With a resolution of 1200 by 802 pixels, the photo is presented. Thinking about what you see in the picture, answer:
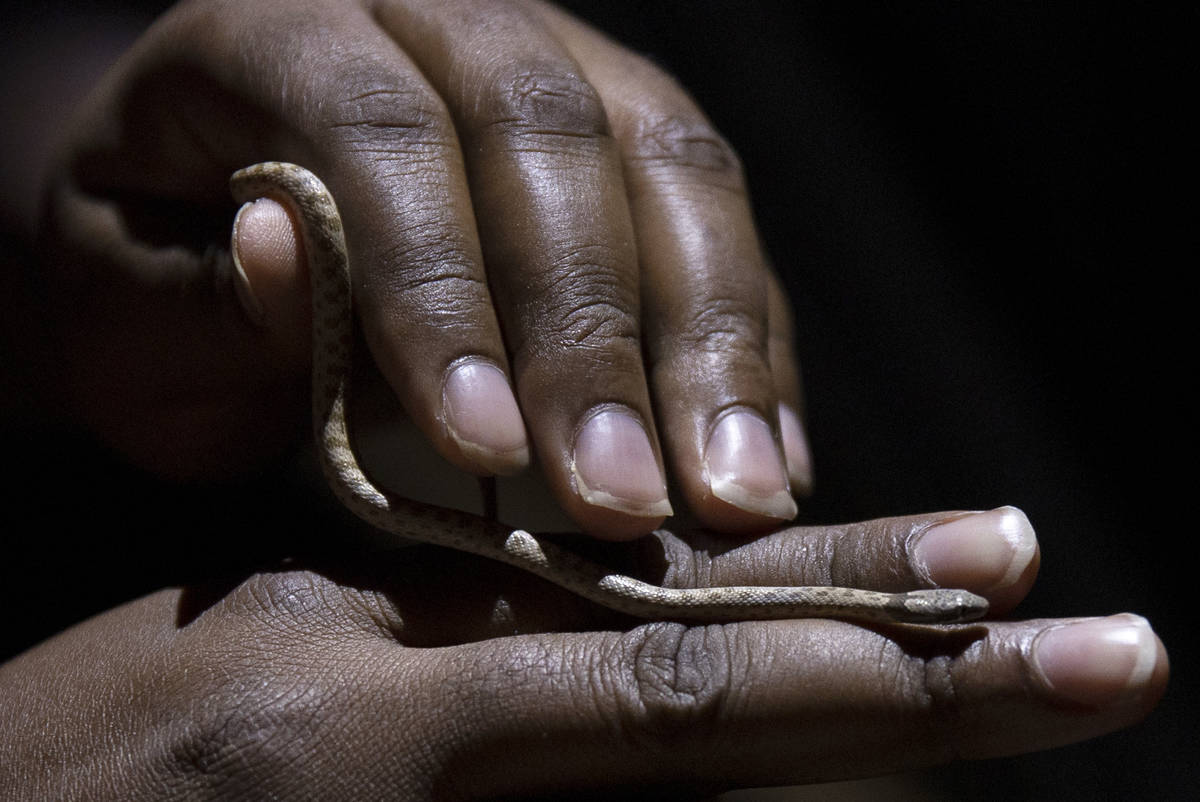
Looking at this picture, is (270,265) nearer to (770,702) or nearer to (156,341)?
(156,341)

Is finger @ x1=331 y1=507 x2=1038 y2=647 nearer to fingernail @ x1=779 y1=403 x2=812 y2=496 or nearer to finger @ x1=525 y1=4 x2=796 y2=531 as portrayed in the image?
finger @ x1=525 y1=4 x2=796 y2=531

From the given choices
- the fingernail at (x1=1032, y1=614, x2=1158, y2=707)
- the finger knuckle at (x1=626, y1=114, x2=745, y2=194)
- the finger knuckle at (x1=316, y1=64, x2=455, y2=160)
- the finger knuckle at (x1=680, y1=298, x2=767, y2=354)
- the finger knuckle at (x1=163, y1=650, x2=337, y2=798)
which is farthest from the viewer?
the finger knuckle at (x1=626, y1=114, x2=745, y2=194)

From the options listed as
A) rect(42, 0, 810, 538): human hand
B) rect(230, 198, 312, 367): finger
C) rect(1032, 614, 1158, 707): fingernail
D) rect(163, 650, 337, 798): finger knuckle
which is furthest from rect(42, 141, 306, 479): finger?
rect(1032, 614, 1158, 707): fingernail

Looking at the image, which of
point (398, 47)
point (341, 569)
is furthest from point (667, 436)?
point (398, 47)

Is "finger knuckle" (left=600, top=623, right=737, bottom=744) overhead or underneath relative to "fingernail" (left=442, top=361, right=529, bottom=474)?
underneath

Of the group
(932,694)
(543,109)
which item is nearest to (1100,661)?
(932,694)

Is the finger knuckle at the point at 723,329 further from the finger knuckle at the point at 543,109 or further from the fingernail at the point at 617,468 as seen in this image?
the finger knuckle at the point at 543,109
